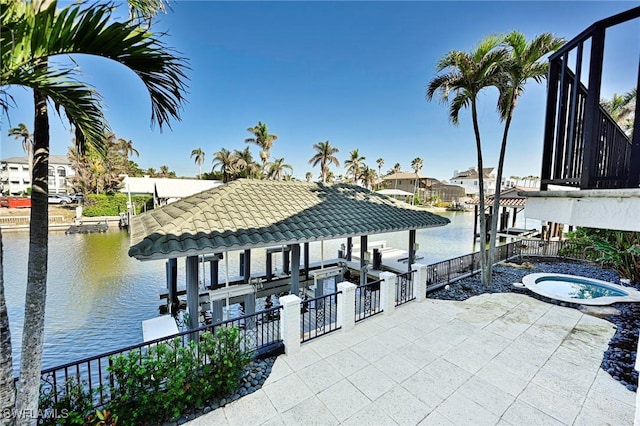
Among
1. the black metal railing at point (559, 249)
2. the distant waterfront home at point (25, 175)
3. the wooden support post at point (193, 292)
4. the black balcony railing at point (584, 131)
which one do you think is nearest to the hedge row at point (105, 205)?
the distant waterfront home at point (25, 175)

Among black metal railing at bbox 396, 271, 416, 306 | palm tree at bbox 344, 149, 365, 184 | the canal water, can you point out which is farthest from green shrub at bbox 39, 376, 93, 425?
palm tree at bbox 344, 149, 365, 184

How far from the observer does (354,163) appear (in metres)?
46.8

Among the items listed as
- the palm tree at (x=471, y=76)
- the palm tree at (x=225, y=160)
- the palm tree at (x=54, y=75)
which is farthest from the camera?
the palm tree at (x=225, y=160)

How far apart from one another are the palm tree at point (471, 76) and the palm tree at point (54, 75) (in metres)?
8.57

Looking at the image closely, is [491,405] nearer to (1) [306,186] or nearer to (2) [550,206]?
(2) [550,206]

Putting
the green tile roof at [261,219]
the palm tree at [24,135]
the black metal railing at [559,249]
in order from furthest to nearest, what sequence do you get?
the black metal railing at [559,249]
the green tile roof at [261,219]
the palm tree at [24,135]

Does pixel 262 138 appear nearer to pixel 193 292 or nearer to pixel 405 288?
pixel 405 288

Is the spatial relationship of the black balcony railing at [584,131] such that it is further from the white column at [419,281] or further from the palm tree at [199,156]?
the palm tree at [199,156]

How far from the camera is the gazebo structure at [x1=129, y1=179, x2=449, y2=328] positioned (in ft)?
17.6

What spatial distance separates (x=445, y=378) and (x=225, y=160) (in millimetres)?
36324

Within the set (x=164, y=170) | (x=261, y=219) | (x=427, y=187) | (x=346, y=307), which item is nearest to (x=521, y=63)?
(x=346, y=307)

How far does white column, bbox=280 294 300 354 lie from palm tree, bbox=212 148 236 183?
107 feet

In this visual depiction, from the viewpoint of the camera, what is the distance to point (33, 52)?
199cm

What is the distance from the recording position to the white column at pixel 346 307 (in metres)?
6.05
